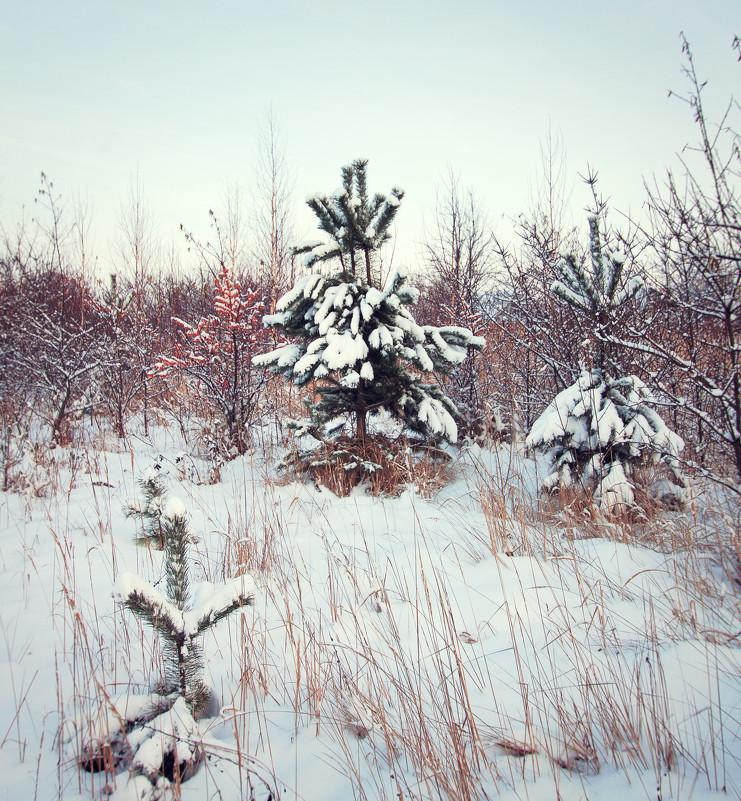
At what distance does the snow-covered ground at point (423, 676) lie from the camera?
1218 mm

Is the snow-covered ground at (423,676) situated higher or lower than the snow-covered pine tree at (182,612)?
lower

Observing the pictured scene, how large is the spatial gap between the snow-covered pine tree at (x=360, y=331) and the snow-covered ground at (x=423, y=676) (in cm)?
149

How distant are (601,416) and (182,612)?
2.98m

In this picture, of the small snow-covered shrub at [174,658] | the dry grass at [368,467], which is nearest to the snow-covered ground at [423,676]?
the small snow-covered shrub at [174,658]

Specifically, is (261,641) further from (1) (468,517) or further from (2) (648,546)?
(2) (648,546)

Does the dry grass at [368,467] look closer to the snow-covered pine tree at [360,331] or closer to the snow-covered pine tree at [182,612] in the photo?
the snow-covered pine tree at [360,331]

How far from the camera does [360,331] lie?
4.06 meters

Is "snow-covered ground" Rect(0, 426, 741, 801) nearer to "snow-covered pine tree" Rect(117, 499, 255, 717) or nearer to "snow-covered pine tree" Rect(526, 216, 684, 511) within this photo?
"snow-covered pine tree" Rect(117, 499, 255, 717)

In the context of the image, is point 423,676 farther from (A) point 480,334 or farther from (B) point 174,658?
(A) point 480,334

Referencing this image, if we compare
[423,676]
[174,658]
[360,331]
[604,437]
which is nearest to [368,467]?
[360,331]

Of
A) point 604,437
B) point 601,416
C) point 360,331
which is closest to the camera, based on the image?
point 604,437

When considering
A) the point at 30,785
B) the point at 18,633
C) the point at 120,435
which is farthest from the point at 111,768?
the point at 120,435

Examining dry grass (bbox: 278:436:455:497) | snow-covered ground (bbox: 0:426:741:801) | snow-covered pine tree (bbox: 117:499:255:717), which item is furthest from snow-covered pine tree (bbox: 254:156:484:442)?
snow-covered pine tree (bbox: 117:499:255:717)

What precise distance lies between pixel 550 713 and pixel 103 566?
8.55ft
